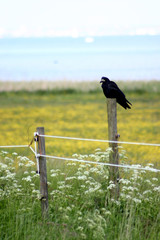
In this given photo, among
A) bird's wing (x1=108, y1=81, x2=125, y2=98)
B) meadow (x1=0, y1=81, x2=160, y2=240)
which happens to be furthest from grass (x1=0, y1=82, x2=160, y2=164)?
bird's wing (x1=108, y1=81, x2=125, y2=98)

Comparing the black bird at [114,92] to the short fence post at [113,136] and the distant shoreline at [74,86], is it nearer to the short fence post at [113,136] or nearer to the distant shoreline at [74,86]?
the short fence post at [113,136]

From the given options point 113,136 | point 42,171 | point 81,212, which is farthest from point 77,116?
point 81,212

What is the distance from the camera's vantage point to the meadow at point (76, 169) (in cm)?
496

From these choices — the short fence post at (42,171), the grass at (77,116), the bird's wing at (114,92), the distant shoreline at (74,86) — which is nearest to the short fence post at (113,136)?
the bird's wing at (114,92)

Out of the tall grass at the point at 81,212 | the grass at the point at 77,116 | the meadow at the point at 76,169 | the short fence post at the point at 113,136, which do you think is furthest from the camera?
the grass at the point at 77,116

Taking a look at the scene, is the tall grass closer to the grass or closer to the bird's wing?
the bird's wing

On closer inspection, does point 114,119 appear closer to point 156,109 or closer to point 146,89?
point 156,109

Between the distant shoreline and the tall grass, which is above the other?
the distant shoreline

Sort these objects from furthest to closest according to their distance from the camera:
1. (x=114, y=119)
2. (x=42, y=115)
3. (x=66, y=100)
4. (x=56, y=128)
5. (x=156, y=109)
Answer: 1. (x=66, y=100)
2. (x=156, y=109)
3. (x=42, y=115)
4. (x=56, y=128)
5. (x=114, y=119)

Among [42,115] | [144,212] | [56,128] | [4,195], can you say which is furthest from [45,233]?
[42,115]

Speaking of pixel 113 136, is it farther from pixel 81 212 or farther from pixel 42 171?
pixel 81 212

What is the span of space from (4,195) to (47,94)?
2012cm

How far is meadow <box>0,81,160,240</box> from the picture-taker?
4.96 meters

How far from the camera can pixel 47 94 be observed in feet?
83.5
